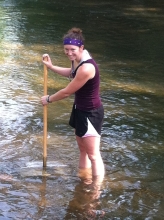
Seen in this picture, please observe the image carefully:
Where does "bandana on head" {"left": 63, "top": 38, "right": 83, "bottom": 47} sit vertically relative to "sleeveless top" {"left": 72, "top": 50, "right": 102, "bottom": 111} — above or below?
above

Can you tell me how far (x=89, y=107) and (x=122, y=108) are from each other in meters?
2.89

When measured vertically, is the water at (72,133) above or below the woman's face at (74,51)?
below

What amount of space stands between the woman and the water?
492 millimetres

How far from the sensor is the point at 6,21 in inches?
574

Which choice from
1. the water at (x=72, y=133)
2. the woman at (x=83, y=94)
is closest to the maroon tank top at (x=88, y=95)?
the woman at (x=83, y=94)

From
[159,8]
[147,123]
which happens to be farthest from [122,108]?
[159,8]

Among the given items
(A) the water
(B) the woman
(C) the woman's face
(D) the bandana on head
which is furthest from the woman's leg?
(D) the bandana on head

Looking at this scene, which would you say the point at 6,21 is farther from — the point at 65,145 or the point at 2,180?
the point at 2,180

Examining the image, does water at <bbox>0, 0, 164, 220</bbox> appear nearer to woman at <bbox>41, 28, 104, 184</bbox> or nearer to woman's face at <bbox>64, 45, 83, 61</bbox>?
woman at <bbox>41, 28, 104, 184</bbox>

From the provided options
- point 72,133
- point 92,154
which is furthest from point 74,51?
point 72,133

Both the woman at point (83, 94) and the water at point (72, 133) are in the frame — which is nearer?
the woman at point (83, 94)

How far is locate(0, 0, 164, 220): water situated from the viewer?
15.6ft

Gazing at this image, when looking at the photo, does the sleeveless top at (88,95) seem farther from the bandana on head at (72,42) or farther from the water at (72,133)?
the water at (72,133)

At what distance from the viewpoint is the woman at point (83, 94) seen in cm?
455
